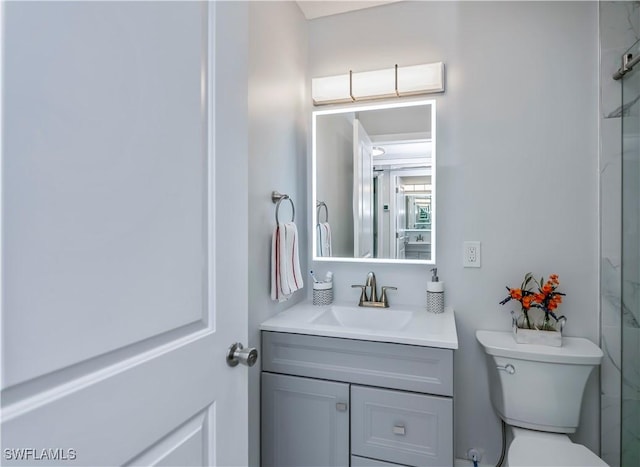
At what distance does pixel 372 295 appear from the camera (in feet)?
5.97

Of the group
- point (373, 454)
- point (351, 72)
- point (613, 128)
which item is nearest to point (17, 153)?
point (373, 454)

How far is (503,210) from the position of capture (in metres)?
1.67

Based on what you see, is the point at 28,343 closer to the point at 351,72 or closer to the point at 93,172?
the point at 93,172

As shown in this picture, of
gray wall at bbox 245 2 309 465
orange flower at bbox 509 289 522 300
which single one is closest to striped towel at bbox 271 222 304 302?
gray wall at bbox 245 2 309 465

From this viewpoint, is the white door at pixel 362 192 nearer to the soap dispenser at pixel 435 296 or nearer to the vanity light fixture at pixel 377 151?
the vanity light fixture at pixel 377 151

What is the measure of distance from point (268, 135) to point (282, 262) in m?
0.57

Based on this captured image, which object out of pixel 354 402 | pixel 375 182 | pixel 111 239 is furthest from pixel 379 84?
pixel 111 239

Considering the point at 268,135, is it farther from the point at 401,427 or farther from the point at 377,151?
the point at 401,427

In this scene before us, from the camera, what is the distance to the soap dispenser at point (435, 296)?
1665 mm

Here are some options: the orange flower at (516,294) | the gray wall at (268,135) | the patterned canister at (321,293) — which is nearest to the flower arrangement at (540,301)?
the orange flower at (516,294)

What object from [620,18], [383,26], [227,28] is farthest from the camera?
[383,26]

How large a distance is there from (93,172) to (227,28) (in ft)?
1.69

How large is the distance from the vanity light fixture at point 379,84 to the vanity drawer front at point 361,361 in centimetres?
122

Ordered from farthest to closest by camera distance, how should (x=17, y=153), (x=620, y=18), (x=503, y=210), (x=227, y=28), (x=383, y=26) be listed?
(x=383, y=26) < (x=503, y=210) < (x=620, y=18) < (x=227, y=28) < (x=17, y=153)
